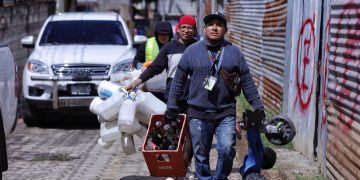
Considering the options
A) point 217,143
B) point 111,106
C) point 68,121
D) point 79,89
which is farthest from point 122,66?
point 217,143

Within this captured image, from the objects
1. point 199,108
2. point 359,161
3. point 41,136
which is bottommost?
point 41,136

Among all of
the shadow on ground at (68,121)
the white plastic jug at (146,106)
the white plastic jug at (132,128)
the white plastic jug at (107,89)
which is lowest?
the shadow on ground at (68,121)

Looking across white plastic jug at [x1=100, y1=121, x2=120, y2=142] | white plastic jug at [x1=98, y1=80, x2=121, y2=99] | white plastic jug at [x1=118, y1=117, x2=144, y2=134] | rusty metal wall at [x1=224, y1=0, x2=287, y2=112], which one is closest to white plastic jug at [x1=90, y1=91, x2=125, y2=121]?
white plastic jug at [x1=100, y1=121, x2=120, y2=142]

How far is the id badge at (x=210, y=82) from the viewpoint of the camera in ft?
22.5

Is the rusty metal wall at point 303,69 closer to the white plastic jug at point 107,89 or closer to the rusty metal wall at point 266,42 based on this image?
the rusty metal wall at point 266,42

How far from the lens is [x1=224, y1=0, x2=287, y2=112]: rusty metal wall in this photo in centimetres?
1256

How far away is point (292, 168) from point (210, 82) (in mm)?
2605

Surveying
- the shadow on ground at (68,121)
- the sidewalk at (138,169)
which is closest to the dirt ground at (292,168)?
the sidewalk at (138,169)

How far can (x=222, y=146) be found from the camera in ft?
22.8

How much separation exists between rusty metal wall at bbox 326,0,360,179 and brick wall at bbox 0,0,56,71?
12.5 metres

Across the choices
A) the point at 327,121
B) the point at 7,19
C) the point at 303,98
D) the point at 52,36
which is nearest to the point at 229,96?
the point at 327,121

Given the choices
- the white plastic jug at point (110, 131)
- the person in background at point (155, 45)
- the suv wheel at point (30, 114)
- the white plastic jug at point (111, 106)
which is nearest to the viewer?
the white plastic jug at point (111, 106)

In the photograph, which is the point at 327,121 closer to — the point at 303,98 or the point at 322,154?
the point at 322,154

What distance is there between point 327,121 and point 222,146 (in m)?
1.84
